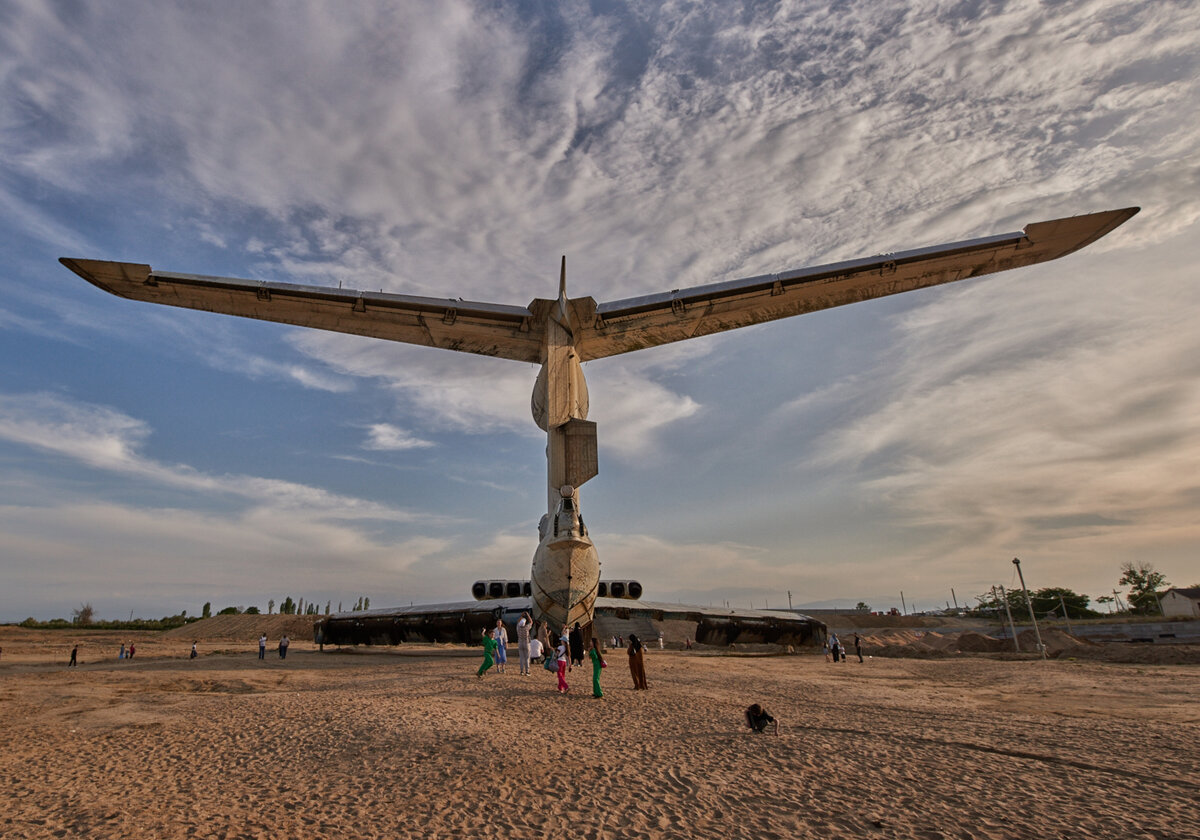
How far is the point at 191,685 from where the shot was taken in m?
11.3

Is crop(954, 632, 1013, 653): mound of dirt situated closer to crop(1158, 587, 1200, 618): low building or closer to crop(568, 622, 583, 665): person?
crop(568, 622, 583, 665): person

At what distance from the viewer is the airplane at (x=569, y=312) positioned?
10867 mm

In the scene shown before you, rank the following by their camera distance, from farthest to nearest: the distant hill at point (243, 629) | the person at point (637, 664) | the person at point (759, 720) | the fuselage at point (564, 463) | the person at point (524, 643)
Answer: the distant hill at point (243, 629), the fuselage at point (564, 463), the person at point (524, 643), the person at point (637, 664), the person at point (759, 720)

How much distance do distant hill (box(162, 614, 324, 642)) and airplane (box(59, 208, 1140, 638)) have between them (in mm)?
35871

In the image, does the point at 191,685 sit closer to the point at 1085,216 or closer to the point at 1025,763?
the point at 1025,763

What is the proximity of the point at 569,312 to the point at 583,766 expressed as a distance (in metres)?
9.33

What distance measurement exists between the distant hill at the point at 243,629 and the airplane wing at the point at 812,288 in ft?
126

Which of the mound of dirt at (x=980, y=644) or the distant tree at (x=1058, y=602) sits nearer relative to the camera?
the mound of dirt at (x=980, y=644)

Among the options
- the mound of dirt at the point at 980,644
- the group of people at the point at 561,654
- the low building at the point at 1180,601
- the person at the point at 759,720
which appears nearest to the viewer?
the person at the point at 759,720

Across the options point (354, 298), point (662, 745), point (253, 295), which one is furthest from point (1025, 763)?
point (253, 295)

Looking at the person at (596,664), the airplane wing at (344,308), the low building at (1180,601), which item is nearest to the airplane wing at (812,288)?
the airplane wing at (344,308)

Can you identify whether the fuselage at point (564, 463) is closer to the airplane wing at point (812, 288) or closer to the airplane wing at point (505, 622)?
the airplane wing at point (812, 288)

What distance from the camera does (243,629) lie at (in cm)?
4384

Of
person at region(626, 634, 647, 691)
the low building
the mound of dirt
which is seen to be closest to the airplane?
person at region(626, 634, 647, 691)
